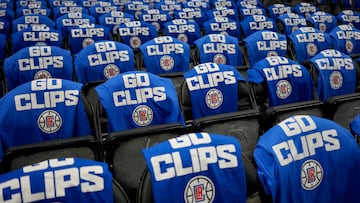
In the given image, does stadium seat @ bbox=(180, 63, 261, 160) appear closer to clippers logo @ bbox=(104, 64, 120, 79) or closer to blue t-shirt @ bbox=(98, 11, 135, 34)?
clippers logo @ bbox=(104, 64, 120, 79)

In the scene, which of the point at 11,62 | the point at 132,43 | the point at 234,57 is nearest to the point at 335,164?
the point at 234,57

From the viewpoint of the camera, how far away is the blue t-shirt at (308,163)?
4.91 ft

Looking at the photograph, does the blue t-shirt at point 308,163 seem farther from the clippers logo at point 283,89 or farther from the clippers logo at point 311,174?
the clippers logo at point 283,89

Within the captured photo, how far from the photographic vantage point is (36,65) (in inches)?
121

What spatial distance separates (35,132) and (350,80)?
2650mm

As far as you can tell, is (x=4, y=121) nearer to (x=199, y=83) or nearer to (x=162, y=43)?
(x=199, y=83)

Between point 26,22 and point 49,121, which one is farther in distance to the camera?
point 26,22

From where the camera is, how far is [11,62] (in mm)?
2996

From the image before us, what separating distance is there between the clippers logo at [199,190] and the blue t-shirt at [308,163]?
235mm

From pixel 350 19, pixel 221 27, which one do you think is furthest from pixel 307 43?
pixel 350 19

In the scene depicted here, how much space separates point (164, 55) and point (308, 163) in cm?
227

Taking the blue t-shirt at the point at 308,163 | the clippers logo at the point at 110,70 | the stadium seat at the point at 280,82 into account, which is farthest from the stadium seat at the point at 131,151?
the clippers logo at the point at 110,70

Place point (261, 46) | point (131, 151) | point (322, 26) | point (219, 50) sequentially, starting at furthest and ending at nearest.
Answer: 1. point (322, 26)
2. point (261, 46)
3. point (219, 50)
4. point (131, 151)

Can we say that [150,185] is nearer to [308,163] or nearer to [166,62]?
→ [308,163]
